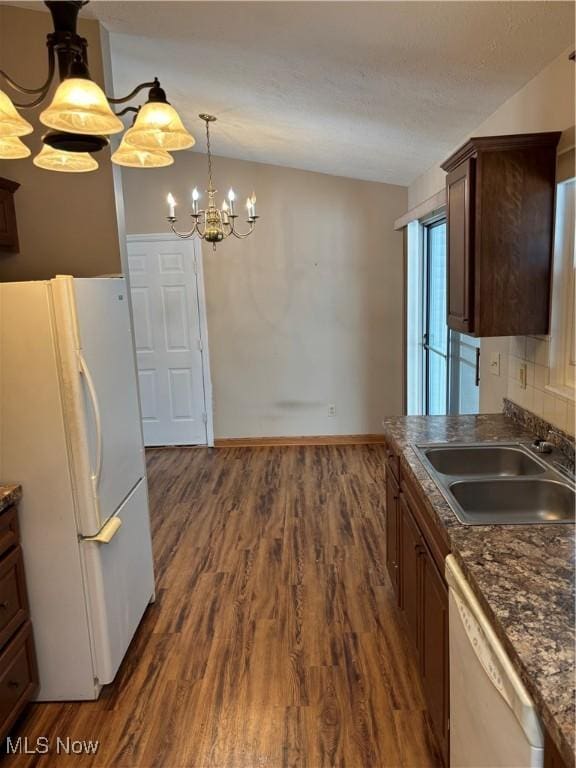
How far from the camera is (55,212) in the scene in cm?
264

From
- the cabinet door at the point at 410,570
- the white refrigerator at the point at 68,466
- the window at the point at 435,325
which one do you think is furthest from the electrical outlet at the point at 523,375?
the white refrigerator at the point at 68,466

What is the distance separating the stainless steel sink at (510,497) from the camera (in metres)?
1.89

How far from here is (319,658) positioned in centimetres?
236

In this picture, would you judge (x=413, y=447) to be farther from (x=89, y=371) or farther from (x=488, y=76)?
(x=488, y=76)

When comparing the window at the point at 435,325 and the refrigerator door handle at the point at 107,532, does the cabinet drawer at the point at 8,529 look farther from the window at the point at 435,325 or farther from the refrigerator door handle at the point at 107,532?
the window at the point at 435,325

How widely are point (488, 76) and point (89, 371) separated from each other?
6.84 feet

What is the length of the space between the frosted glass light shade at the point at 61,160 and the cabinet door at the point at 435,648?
185cm

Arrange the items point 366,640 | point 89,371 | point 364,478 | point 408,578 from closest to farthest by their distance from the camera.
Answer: point 89,371, point 408,578, point 366,640, point 364,478

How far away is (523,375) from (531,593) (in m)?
1.47

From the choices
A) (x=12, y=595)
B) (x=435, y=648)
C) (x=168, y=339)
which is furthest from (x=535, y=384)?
(x=168, y=339)

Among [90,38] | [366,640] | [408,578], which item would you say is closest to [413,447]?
[408,578]

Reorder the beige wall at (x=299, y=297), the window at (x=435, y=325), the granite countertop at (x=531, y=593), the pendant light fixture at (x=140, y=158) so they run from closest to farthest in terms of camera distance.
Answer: the granite countertop at (x=531, y=593) → the pendant light fixture at (x=140, y=158) → the window at (x=435, y=325) → the beige wall at (x=299, y=297)

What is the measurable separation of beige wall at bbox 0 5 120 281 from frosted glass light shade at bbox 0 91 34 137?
3.67 feet

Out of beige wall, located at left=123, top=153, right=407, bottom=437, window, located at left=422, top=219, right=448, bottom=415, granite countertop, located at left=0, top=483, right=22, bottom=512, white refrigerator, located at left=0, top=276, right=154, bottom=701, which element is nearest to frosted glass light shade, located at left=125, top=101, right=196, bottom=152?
white refrigerator, located at left=0, top=276, right=154, bottom=701
